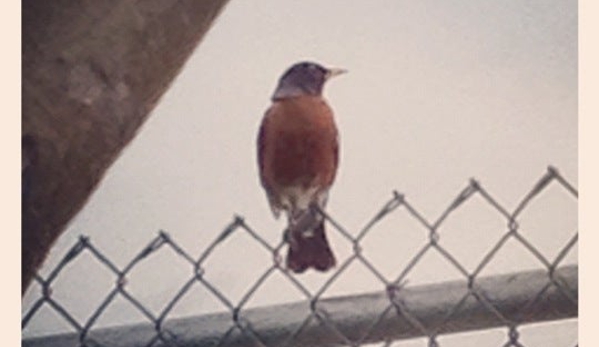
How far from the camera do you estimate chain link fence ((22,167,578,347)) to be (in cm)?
76

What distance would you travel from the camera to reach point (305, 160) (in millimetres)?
818

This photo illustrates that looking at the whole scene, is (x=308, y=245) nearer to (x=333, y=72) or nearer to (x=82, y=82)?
(x=333, y=72)

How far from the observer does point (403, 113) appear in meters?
0.81

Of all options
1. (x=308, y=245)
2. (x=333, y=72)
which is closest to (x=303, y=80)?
(x=333, y=72)

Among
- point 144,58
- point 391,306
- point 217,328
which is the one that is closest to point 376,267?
point 391,306

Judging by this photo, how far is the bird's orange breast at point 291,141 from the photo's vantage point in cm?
80

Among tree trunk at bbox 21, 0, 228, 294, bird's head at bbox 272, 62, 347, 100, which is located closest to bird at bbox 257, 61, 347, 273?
bird's head at bbox 272, 62, 347, 100

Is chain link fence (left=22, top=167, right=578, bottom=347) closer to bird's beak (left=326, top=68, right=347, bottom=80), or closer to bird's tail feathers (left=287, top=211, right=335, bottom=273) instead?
bird's tail feathers (left=287, top=211, right=335, bottom=273)

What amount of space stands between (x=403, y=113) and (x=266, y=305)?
0.72 ft

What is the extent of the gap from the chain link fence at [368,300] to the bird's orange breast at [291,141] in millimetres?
44

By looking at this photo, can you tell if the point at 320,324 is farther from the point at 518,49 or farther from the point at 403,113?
the point at 518,49

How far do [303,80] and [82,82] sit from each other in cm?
25

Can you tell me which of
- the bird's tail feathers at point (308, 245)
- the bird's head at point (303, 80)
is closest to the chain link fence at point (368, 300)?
the bird's tail feathers at point (308, 245)

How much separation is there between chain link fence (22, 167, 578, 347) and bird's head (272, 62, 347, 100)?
0.12m
